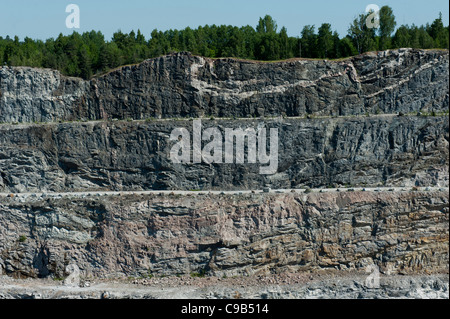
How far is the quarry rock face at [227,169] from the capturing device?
35969 mm

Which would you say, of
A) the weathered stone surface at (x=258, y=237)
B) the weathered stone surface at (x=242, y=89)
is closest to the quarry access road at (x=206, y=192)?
the weathered stone surface at (x=258, y=237)

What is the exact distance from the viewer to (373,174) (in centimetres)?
3934

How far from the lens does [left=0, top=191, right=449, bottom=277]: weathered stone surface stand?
35.8 m

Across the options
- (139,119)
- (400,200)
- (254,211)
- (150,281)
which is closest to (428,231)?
(400,200)

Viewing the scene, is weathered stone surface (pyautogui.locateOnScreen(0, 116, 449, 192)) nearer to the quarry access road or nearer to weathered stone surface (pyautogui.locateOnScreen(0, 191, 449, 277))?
the quarry access road

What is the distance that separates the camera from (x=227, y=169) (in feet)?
131

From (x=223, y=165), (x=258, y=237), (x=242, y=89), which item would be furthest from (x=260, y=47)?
(x=258, y=237)

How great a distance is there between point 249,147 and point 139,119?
859 centimetres

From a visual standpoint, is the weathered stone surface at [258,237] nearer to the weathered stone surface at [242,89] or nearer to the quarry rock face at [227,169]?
the quarry rock face at [227,169]

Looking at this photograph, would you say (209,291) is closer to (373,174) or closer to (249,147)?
(249,147)

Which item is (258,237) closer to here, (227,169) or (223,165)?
(227,169)

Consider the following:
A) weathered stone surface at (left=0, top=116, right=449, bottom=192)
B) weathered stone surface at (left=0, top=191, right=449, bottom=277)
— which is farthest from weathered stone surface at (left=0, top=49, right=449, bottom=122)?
weathered stone surface at (left=0, top=191, right=449, bottom=277)

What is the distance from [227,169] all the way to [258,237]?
5977mm

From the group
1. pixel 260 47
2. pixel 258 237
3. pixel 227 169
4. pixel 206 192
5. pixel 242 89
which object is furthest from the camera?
pixel 260 47
